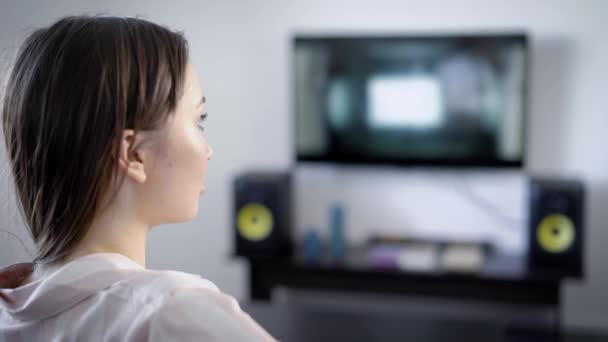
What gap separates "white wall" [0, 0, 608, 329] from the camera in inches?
121

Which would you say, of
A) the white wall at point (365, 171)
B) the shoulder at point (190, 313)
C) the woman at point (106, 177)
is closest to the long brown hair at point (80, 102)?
the woman at point (106, 177)

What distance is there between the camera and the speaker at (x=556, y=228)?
292 cm

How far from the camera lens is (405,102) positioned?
3195 mm

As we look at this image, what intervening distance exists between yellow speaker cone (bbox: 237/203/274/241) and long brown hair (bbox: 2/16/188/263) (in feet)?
7.95

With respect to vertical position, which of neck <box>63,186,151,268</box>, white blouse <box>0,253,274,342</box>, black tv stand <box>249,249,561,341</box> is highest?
neck <box>63,186,151,268</box>

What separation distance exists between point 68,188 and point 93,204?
28mm

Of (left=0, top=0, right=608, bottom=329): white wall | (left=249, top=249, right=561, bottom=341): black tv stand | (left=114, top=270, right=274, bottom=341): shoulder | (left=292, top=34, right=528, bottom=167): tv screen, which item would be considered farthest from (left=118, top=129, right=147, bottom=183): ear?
(left=292, top=34, right=528, bottom=167): tv screen

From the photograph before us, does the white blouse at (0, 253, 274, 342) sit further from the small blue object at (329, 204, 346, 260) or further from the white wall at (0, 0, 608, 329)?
the small blue object at (329, 204, 346, 260)

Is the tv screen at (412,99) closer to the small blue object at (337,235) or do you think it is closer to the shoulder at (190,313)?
the small blue object at (337,235)

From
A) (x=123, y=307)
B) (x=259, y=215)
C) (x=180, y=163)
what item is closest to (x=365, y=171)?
(x=259, y=215)

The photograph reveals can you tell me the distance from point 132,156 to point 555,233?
2.53m

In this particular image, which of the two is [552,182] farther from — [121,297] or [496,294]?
[121,297]

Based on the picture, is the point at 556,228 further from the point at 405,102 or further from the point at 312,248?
the point at 312,248

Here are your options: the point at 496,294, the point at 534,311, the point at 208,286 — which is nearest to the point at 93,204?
the point at 208,286
